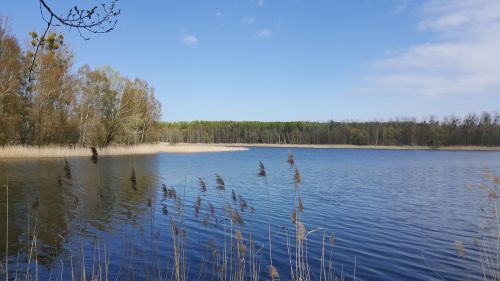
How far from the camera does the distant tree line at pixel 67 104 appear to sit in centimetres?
3256

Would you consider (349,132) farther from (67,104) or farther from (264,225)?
(264,225)

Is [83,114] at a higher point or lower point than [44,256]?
higher

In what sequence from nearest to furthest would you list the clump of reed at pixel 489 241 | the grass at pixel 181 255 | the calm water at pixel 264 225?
the grass at pixel 181 255
the clump of reed at pixel 489 241
the calm water at pixel 264 225

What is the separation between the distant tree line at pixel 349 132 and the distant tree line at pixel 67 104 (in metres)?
51.2

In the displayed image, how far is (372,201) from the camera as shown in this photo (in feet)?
55.4

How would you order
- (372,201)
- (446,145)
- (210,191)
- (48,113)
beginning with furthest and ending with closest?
(446,145)
(48,113)
(210,191)
(372,201)

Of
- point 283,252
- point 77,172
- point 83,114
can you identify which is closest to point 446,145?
point 83,114

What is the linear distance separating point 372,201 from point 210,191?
287 inches

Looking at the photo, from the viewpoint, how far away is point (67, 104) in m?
40.4

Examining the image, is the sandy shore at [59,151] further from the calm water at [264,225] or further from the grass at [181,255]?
the grass at [181,255]

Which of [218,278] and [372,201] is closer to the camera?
[218,278]

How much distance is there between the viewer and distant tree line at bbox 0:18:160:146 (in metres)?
32.6

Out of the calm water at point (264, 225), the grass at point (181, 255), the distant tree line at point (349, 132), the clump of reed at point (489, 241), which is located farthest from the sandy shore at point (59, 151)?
the distant tree line at point (349, 132)

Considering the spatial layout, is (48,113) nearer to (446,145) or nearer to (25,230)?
Result: (25,230)
